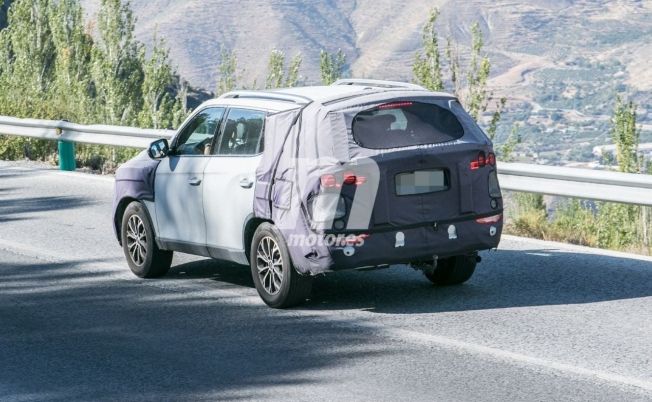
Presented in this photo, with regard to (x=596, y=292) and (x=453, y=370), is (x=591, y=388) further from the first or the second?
(x=596, y=292)

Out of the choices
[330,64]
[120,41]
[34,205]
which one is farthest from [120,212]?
[330,64]

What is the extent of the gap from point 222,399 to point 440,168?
280 cm

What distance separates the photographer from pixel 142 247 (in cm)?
1001

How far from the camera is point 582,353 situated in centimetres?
704

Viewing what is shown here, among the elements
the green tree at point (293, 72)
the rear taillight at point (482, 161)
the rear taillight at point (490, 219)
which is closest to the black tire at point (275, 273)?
the rear taillight at point (490, 219)

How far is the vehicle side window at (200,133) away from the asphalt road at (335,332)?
1.10 metres

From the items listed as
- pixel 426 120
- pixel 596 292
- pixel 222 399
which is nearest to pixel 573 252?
pixel 596 292

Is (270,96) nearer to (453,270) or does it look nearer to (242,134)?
(242,134)

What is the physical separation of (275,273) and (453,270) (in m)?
1.50

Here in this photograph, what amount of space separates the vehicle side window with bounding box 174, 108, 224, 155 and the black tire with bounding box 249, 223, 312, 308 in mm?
1152

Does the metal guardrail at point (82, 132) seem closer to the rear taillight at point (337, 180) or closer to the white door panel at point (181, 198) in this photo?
the white door panel at point (181, 198)

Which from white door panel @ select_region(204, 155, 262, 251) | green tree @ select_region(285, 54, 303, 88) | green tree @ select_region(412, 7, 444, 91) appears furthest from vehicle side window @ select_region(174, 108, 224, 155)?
green tree @ select_region(285, 54, 303, 88)

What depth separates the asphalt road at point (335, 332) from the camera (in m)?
6.44

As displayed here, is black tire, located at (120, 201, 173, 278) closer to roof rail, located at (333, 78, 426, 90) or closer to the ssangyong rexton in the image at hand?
the ssangyong rexton
